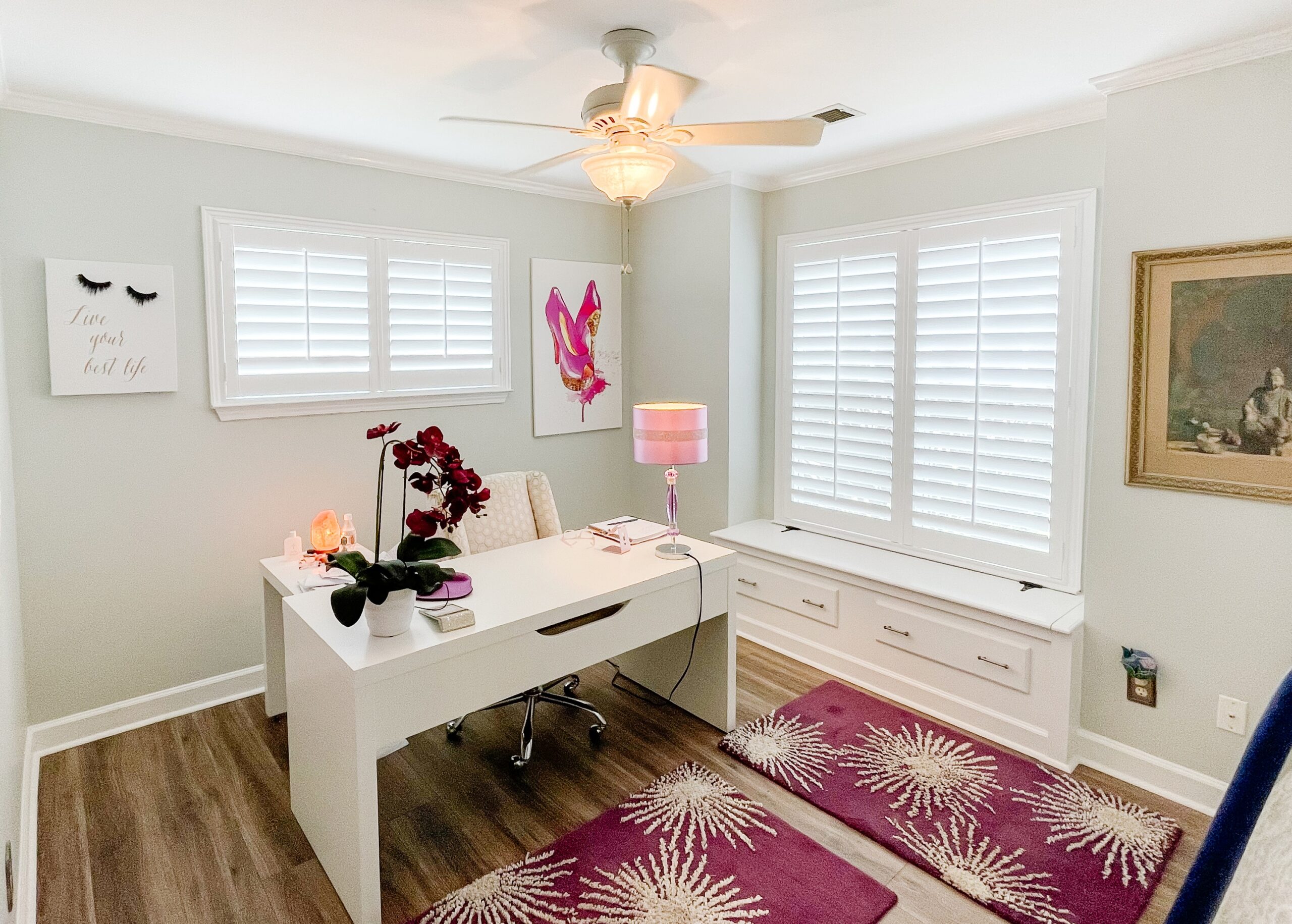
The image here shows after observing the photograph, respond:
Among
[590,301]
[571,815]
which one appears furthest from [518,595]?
[590,301]

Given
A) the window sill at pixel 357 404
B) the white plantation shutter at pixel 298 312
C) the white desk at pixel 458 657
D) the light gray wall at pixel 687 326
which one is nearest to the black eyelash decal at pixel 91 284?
the white plantation shutter at pixel 298 312

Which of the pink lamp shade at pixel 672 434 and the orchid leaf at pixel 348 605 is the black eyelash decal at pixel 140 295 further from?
the pink lamp shade at pixel 672 434

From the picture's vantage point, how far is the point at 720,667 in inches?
115

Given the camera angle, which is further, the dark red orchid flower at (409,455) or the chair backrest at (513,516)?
the chair backrest at (513,516)

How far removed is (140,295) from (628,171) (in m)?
2.04

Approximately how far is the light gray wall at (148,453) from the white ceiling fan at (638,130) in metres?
1.51

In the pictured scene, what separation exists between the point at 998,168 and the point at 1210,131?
88 cm

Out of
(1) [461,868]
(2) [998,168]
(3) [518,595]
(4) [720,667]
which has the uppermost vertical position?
(2) [998,168]

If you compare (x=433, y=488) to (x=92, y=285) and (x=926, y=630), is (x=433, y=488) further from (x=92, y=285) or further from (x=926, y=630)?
(x=926, y=630)

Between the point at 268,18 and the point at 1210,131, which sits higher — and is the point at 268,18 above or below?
above

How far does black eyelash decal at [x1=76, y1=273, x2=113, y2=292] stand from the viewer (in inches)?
108

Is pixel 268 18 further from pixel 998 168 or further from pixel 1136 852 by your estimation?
pixel 1136 852

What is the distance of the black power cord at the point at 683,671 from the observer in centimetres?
276

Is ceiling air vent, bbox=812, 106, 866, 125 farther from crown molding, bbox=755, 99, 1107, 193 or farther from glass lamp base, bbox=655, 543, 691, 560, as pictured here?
glass lamp base, bbox=655, 543, 691, 560
